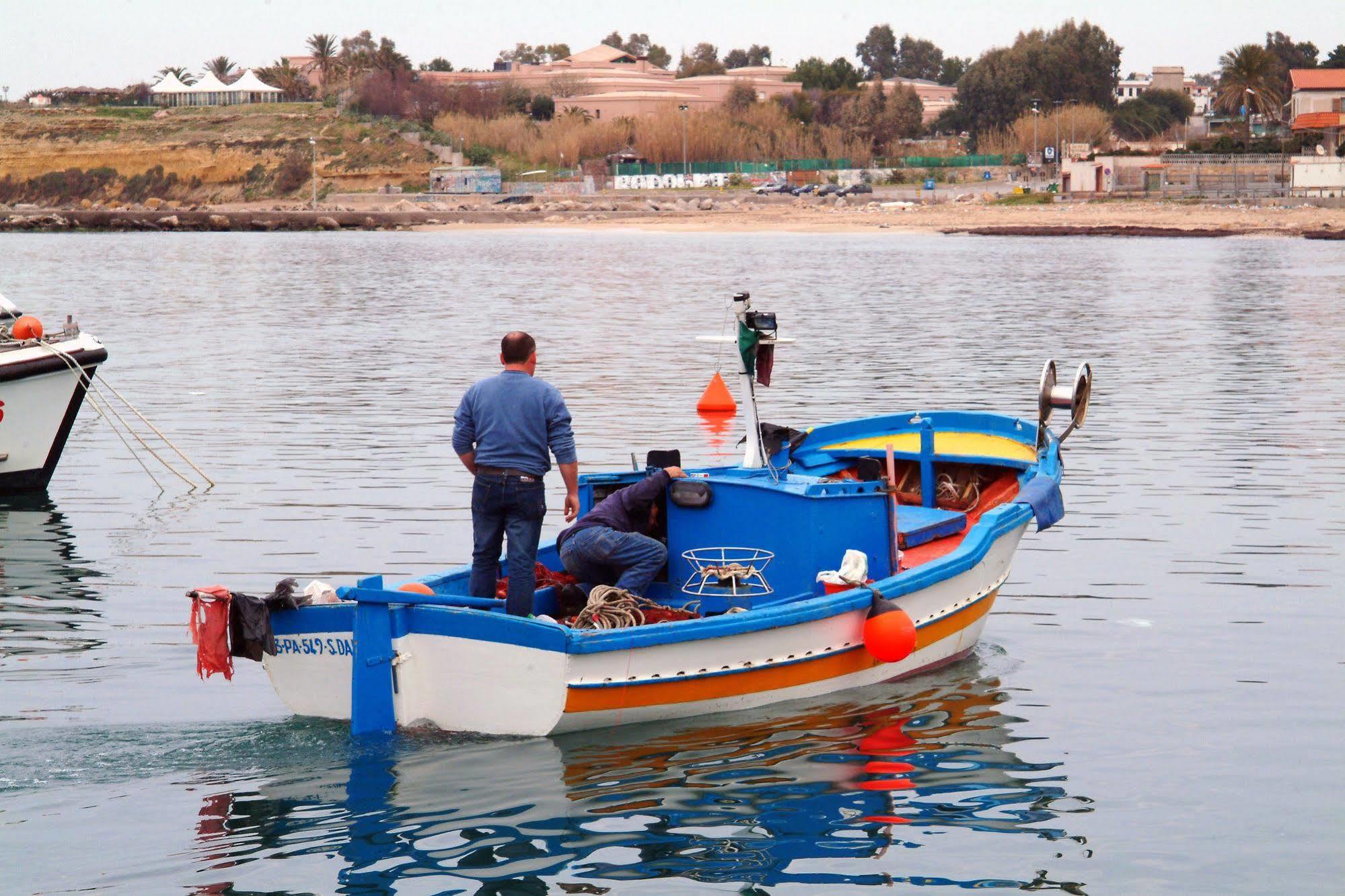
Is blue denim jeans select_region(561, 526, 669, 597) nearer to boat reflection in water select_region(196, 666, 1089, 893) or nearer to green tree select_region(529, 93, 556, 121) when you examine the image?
boat reflection in water select_region(196, 666, 1089, 893)

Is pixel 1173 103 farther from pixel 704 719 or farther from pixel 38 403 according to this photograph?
pixel 704 719

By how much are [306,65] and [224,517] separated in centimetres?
19060

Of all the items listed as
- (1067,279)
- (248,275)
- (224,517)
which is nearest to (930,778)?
(224,517)

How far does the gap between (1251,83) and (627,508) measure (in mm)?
140038

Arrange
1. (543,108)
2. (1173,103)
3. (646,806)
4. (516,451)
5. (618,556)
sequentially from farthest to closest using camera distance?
→ (543,108) → (1173,103) → (618,556) → (516,451) → (646,806)

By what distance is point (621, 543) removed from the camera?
34.9 ft

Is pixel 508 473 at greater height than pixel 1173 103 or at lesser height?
lesser

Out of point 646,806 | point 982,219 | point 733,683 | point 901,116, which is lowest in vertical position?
point 646,806

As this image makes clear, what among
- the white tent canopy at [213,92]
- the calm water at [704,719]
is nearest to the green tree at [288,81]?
the white tent canopy at [213,92]

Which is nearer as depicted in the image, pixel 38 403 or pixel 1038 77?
pixel 38 403

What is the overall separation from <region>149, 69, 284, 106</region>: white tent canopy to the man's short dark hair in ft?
586

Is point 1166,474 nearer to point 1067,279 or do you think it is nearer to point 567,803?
point 567,803

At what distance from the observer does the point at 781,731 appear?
33.2 ft

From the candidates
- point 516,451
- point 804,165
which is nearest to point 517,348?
point 516,451
